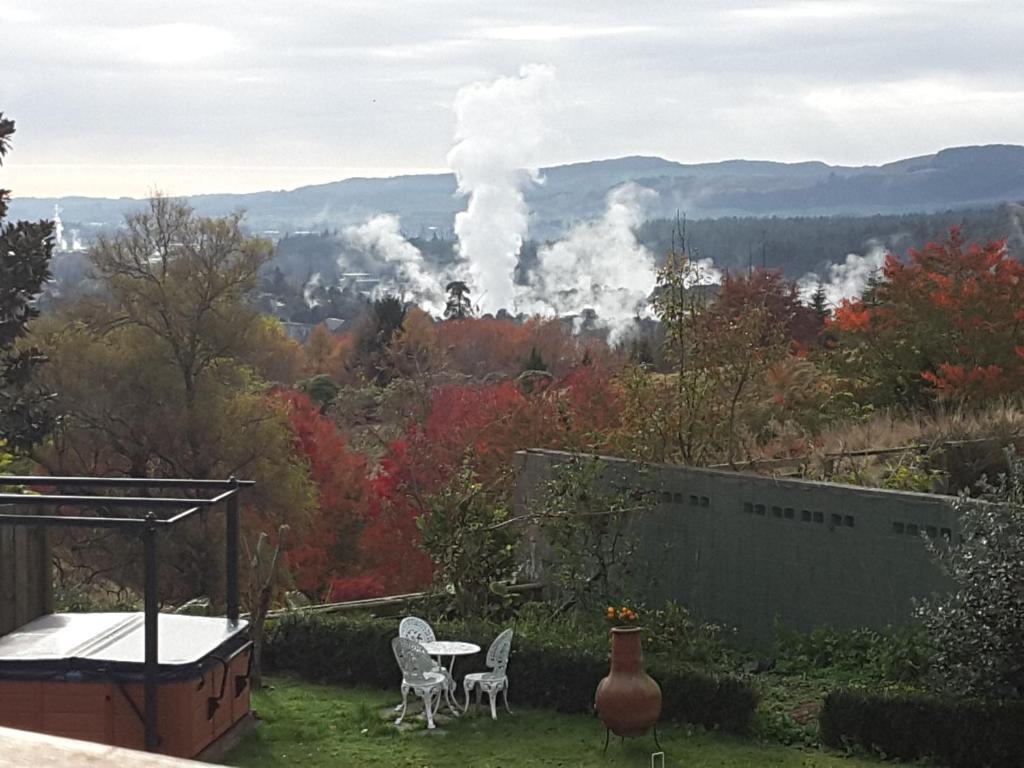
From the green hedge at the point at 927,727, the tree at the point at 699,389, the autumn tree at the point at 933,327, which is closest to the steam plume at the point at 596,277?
the autumn tree at the point at 933,327

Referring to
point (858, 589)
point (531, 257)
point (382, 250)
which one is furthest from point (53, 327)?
point (382, 250)

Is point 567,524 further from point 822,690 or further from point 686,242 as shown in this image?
point 686,242

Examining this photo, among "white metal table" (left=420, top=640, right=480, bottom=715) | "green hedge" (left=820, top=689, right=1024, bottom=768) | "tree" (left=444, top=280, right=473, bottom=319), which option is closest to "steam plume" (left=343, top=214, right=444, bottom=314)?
"tree" (left=444, top=280, right=473, bottom=319)

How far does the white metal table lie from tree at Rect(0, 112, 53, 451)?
48.2 feet

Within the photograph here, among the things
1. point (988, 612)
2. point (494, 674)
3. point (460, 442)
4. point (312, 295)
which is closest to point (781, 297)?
point (460, 442)

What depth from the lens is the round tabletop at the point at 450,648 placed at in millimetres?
12883

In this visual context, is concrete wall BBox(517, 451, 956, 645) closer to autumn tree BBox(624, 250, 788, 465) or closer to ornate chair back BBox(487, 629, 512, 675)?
autumn tree BBox(624, 250, 788, 465)

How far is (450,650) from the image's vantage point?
509 inches

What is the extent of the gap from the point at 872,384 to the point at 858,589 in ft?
30.9

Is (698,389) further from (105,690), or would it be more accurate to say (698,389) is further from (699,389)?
(105,690)

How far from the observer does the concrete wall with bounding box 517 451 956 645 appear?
46.3 feet

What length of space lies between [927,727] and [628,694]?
2.32 m

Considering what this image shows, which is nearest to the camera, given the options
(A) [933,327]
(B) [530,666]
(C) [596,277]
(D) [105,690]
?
(D) [105,690]

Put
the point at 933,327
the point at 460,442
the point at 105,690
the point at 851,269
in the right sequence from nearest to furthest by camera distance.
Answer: the point at 105,690
the point at 933,327
the point at 460,442
the point at 851,269
